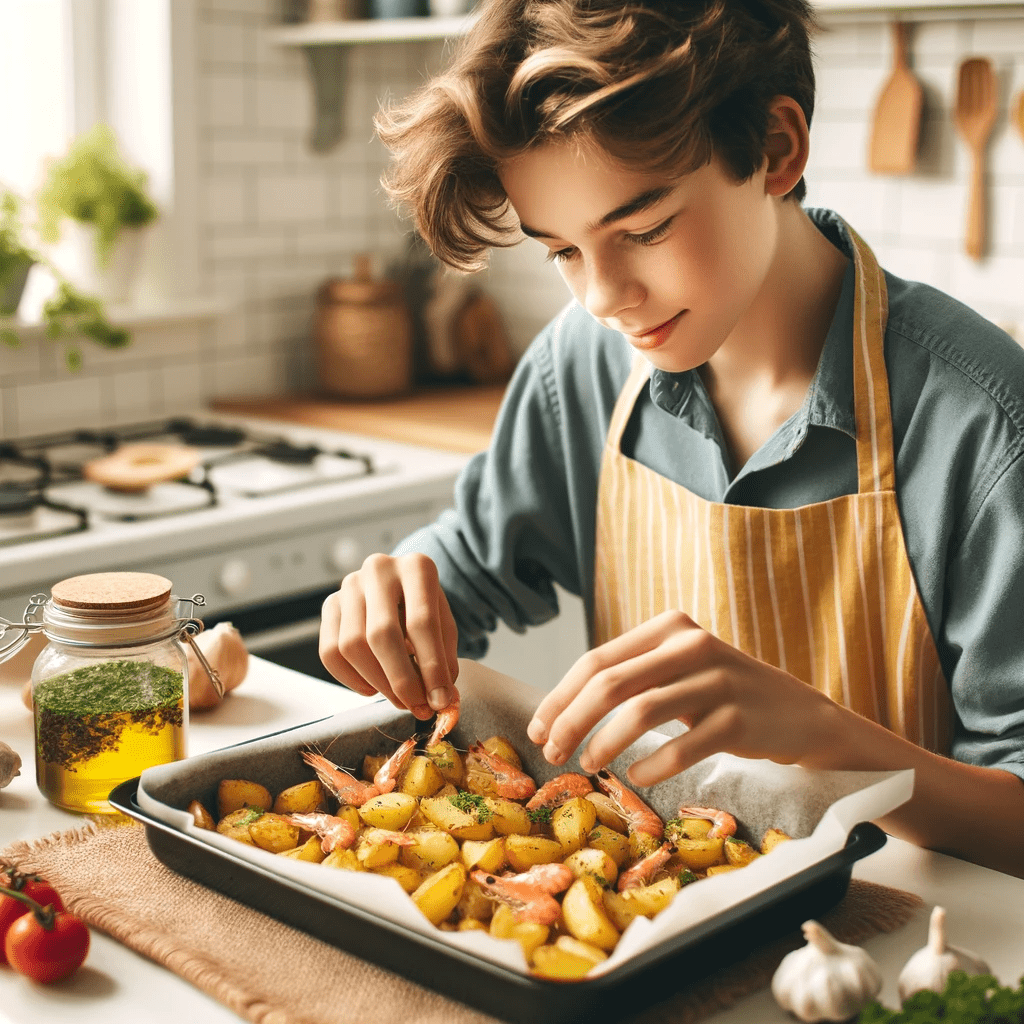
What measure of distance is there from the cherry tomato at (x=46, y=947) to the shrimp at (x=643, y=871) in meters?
0.38

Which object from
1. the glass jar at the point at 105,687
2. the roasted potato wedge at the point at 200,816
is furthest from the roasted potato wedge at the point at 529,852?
the glass jar at the point at 105,687

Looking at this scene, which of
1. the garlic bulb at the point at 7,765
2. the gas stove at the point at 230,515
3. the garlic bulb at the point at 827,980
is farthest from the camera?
the gas stove at the point at 230,515

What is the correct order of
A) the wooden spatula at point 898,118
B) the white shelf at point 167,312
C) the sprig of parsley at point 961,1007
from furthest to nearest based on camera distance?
1. the white shelf at point 167,312
2. the wooden spatula at point 898,118
3. the sprig of parsley at point 961,1007

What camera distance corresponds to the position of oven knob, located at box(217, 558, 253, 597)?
7.44 feet

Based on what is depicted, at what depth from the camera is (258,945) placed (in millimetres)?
879

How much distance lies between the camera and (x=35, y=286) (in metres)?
3.01

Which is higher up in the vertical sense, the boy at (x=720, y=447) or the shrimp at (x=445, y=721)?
the boy at (x=720, y=447)

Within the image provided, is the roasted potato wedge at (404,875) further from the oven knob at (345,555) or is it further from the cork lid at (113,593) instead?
the oven knob at (345,555)

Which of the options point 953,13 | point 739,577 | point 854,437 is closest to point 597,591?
point 739,577

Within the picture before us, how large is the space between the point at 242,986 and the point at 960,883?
558 millimetres

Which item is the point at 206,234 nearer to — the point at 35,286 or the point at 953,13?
the point at 35,286

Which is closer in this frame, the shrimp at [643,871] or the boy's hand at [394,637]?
the shrimp at [643,871]

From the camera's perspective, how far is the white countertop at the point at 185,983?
831 mm

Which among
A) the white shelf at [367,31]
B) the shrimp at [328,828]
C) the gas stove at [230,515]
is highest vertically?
the white shelf at [367,31]
